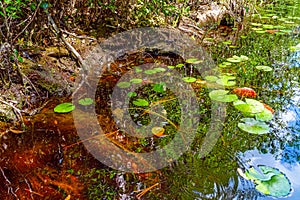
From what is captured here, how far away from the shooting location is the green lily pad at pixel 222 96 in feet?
6.53

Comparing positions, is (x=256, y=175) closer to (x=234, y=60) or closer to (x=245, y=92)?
(x=245, y=92)

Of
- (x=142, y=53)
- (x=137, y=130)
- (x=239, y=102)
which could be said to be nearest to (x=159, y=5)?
(x=142, y=53)

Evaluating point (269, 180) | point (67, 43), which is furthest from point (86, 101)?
point (269, 180)

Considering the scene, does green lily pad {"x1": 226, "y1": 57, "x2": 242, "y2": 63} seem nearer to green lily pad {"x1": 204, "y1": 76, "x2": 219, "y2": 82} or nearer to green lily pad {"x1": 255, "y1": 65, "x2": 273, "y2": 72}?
green lily pad {"x1": 255, "y1": 65, "x2": 273, "y2": 72}

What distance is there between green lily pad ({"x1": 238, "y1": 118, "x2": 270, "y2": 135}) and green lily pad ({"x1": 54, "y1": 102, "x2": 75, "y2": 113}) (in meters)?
1.04

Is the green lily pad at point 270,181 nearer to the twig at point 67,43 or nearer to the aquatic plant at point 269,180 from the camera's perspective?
the aquatic plant at point 269,180

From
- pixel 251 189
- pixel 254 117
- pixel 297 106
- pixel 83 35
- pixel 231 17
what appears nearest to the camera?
pixel 251 189

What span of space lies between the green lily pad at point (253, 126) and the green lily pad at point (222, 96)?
23 cm

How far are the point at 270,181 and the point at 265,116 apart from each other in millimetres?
586

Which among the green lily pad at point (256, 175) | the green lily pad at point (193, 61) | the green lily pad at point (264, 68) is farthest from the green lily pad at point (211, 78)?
the green lily pad at point (256, 175)

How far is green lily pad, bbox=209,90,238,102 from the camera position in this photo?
1990mm

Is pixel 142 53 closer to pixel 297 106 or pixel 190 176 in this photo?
pixel 297 106

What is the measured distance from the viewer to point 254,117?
72.2 inches

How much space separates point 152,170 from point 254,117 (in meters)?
0.80
